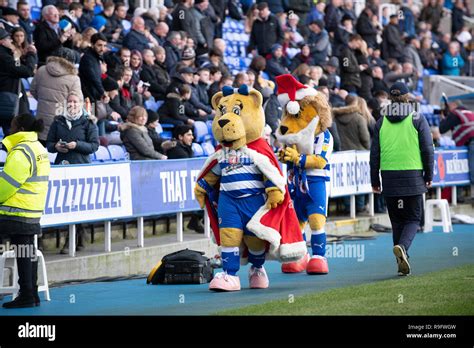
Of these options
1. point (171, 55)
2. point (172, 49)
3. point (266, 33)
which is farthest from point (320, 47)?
point (171, 55)

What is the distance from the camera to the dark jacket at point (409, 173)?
1638 cm

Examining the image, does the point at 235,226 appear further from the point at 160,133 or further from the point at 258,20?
the point at 258,20

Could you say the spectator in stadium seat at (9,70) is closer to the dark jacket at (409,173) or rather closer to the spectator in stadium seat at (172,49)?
the dark jacket at (409,173)

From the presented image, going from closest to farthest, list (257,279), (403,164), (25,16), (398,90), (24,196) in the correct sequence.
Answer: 1. (24,196)
2. (257,279)
3. (398,90)
4. (403,164)
5. (25,16)

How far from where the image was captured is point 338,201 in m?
25.6

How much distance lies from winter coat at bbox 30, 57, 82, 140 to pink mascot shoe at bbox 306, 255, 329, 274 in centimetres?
407

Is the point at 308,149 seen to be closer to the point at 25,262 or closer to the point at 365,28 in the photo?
the point at 25,262

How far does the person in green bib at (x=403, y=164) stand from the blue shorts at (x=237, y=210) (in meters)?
2.08

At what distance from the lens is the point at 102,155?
64.0 ft

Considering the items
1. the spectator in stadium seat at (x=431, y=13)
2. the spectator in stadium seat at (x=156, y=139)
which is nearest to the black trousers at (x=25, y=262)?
the spectator in stadium seat at (x=156, y=139)

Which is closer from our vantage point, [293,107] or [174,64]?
[293,107]

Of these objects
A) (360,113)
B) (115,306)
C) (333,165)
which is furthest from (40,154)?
(360,113)

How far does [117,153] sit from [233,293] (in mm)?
5253

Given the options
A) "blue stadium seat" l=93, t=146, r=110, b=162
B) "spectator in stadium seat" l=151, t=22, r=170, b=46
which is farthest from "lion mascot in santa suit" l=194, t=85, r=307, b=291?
"spectator in stadium seat" l=151, t=22, r=170, b=46
